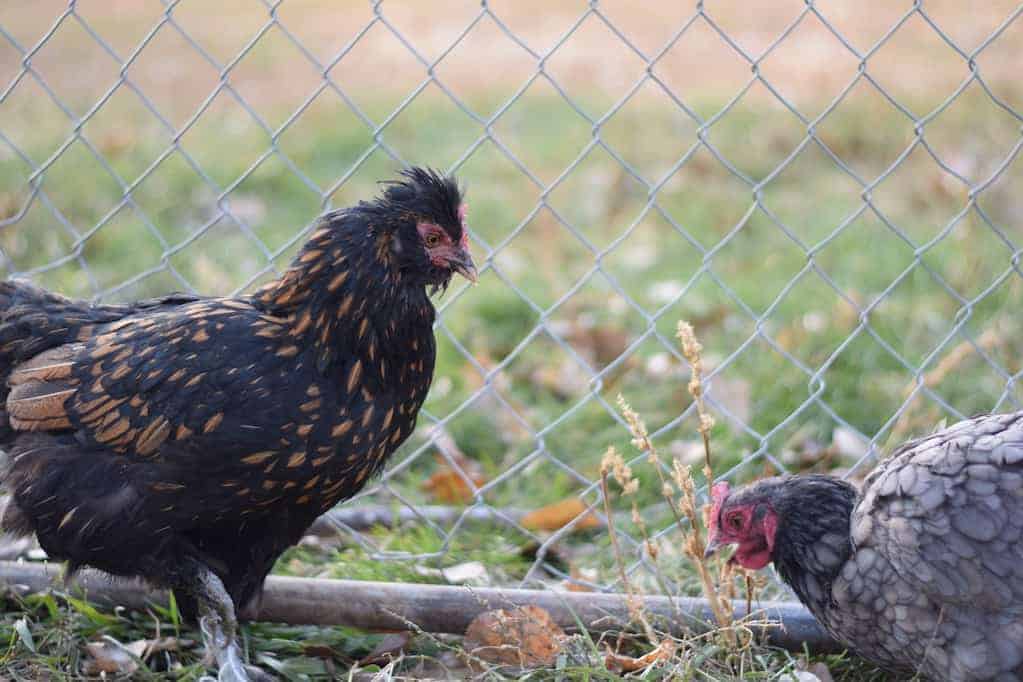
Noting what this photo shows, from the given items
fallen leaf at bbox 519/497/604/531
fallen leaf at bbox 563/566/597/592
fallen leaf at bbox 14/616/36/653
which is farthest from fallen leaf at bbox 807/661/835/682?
fallen leaf at bbox 14/616/36/653

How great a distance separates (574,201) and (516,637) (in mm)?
3084

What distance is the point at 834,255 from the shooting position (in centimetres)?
453

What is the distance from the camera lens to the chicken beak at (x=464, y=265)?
2465mm

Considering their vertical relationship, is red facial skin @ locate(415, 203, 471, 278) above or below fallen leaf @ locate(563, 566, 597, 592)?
above

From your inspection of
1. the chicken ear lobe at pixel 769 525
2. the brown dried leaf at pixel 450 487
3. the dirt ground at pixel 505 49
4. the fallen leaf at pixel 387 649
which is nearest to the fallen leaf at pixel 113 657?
the fallen leaf at pixel 387 649

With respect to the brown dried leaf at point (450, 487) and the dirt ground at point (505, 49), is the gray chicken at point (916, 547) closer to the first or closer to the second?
the brown dried leaf at point (450, 487)

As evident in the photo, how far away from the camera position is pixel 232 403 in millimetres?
2287

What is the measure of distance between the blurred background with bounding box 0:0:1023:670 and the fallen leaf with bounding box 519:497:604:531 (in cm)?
2

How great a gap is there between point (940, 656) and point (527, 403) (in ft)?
5.96

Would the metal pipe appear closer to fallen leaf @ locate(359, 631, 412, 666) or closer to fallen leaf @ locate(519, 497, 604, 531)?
fallen leaf @ locate(359, 631, 412, 666)

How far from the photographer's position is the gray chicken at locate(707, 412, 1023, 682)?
215 cm

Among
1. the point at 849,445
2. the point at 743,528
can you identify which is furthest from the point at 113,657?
the point at 849,445

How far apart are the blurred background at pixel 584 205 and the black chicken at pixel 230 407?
0.37 meters

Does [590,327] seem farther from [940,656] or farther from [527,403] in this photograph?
[940,656]
